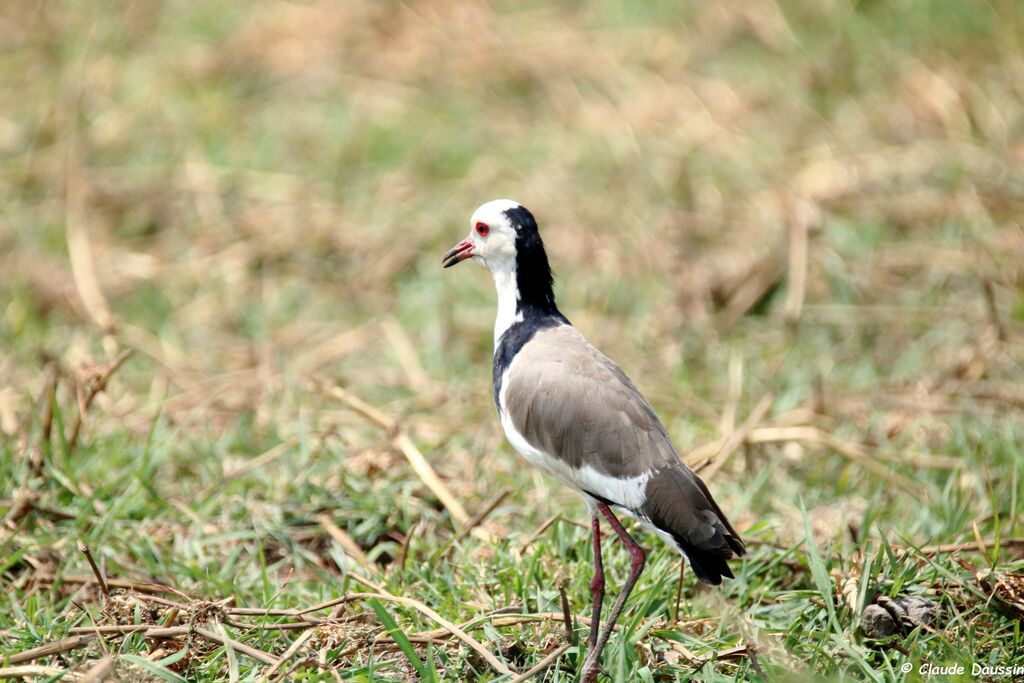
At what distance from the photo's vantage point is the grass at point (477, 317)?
3.84m

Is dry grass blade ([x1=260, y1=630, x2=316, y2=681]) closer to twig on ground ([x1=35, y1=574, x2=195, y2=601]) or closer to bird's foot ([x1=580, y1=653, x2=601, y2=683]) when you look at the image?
twig on ground ([x1=35, y1=574, x2=195, y2=601])

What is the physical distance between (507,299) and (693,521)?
1.11 m

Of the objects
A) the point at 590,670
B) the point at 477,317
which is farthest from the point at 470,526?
the point at 477,317

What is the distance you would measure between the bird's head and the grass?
0.85 m

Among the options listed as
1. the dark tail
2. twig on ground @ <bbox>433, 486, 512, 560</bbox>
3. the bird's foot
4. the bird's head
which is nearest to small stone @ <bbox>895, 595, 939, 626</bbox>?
the dark tail

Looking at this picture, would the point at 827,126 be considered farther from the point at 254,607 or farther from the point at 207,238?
the point at 254,607

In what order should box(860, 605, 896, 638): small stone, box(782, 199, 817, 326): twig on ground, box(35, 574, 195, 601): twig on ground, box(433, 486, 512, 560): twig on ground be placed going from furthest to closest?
box(782, 199, 817, 326): twig on ground < box(433, 486, 512, 560): twig on ground < box(35, 574, 195, 601): twig on ground < box(860, 605, 896, 638): small stone

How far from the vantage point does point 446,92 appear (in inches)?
347

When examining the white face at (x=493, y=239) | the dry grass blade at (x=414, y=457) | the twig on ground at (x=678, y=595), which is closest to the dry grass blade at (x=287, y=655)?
the dry grass blade at (x=414, y=457)

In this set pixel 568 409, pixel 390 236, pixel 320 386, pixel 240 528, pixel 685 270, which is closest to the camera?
pixel 568 409

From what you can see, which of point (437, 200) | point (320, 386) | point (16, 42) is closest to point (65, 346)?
point (320, 386)

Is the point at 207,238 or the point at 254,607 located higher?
the point at 254,607

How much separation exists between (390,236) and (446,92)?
204 cm

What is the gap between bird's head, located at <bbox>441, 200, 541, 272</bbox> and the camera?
13.4ft
